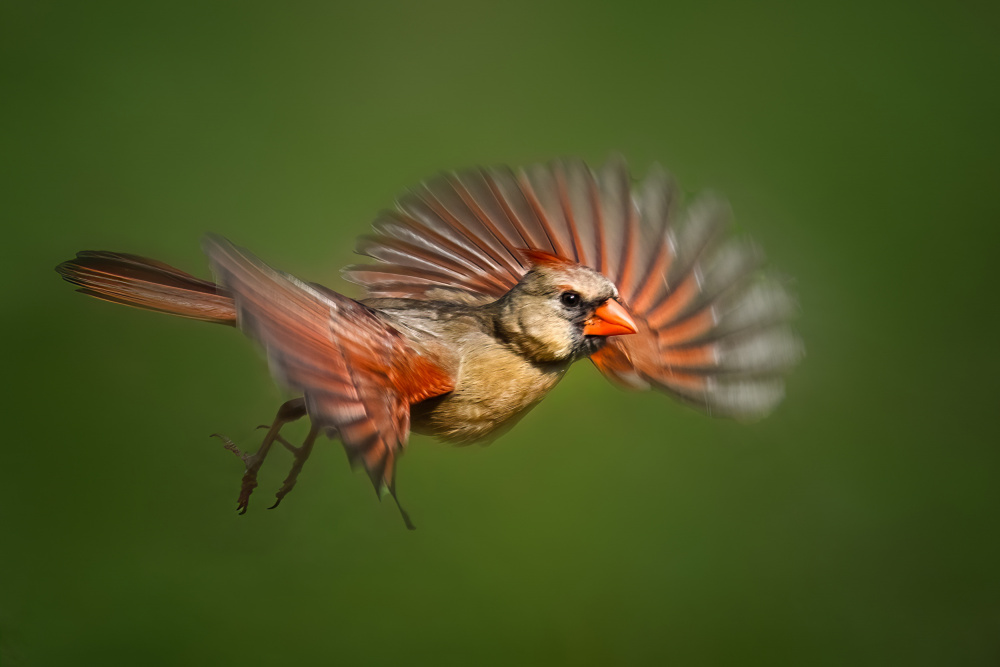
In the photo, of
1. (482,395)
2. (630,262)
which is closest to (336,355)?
(482,395)

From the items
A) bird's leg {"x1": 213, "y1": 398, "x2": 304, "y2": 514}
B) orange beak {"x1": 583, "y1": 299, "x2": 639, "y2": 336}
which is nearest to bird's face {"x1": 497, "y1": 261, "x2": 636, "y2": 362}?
orange beak {"x1": 583, "y1": 299, "x2": 639, "y2": 336}

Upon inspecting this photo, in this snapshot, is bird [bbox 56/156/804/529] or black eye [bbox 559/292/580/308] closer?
bird [bbox 56/156/804/529]

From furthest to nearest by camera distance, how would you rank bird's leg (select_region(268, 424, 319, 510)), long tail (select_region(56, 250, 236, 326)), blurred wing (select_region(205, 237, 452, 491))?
bird's leg (select_region(268, 424, 319, 510)) → long tail (select_region(56, 250, 236, 326)) → blurred wing (select_region(205, 237, 452, 491))

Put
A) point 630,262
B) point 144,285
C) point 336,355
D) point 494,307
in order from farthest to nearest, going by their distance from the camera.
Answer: point 630,262 < point 494,307 < point 144,285 < point 336,355

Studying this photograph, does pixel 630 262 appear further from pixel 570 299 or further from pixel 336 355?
pixel 336 355

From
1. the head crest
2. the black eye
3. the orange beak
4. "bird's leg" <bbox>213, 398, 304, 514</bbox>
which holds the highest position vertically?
the head crest

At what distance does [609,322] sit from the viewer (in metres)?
0.95

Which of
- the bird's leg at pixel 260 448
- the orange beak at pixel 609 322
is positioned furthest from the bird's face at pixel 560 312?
the bird's leg at pixel 260 448

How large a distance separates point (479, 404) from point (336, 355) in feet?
0.81

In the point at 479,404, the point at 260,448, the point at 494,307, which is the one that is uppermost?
the point at 494,307

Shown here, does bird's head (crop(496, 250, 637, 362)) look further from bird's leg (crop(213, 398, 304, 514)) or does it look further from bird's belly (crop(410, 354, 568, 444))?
bird's leg (crop(213, 398, 304, 514))

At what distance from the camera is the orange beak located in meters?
0.95

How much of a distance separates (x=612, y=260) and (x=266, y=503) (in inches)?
21.2

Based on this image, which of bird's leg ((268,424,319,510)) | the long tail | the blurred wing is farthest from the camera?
bird's leg ((268,424,319,510))
